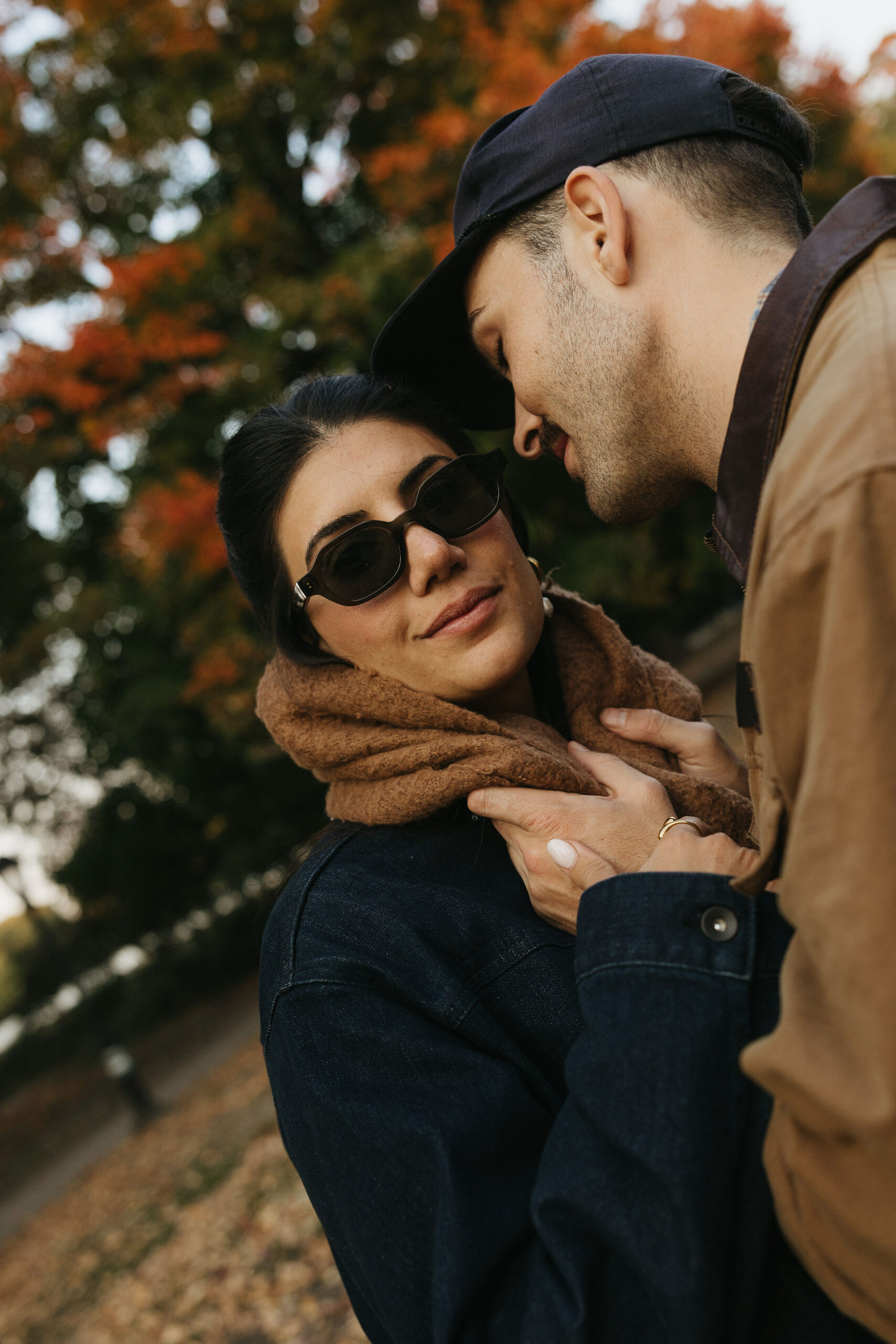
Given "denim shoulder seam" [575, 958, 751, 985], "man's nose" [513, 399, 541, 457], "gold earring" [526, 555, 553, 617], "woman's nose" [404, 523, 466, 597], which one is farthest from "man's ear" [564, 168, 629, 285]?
"denim shoulder seam" [575, 958, 751, 985]

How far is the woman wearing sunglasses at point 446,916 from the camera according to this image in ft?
4.04

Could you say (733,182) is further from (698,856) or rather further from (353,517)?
(698,856)

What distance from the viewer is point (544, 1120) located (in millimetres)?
1503

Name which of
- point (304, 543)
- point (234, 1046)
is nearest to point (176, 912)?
point (234, 1046)

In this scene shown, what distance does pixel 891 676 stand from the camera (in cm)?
93

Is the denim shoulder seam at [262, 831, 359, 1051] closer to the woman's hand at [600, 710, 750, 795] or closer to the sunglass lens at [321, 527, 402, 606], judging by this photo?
the sunglass lens at [321, 527, 402, 606]

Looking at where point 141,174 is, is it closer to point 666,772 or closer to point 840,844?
point 666,772

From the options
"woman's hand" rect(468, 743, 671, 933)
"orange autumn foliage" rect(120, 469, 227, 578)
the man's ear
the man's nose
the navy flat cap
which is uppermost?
the navy flat cap

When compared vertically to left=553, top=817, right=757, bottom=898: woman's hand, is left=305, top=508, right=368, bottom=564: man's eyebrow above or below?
above

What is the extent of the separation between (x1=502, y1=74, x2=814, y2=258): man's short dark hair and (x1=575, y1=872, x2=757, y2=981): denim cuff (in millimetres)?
1061

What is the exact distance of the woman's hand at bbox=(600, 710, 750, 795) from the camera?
2.22m

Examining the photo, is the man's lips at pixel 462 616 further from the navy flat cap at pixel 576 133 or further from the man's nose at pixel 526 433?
the navy flat cap at pixel 576 133

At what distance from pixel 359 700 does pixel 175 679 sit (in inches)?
388

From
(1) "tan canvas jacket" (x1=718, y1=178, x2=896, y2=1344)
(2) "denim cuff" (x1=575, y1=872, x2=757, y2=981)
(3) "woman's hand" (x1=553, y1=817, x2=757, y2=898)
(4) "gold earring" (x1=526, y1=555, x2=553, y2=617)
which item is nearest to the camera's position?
(1) "tan canvas jacket" (x1=718, y1=178, x2=896, y2=1344)
